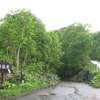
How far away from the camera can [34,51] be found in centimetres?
1650

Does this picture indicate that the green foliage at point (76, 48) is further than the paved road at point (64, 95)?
Yes

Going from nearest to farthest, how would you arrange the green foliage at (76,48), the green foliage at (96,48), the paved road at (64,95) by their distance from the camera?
the paved road at (64,95)
the green foliage at (76,48)
the green foliage at (96,48)

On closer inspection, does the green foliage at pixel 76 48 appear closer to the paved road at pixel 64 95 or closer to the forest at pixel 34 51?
the forest at pixel 34 51

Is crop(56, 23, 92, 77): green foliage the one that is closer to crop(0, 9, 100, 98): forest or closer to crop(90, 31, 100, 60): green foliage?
→ crop(0, 9, 100, 98): forest

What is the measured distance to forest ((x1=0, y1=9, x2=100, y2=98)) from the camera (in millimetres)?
12610

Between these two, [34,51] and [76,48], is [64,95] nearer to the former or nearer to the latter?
[34,51]

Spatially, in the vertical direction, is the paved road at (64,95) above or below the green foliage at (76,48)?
below

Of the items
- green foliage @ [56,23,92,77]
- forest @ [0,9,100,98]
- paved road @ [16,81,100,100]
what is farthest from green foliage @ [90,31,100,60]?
paved road @ [16,81,100,100]

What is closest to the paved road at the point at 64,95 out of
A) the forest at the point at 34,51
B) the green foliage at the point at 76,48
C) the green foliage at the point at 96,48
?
the forest at the point at 34,51

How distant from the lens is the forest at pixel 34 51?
1261 centimetres

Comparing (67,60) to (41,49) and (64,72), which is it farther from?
(41,49)

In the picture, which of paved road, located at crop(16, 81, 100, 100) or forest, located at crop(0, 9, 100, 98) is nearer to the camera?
paved road, located at crop(16, 81, 100, 100)

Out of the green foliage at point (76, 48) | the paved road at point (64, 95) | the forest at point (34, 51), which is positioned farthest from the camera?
the green foliage at point (76, 48)

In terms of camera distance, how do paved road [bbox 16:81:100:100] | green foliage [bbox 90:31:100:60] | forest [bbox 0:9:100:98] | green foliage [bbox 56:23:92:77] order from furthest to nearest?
green foliage [bbox 90:31:100:60] → green foliage [bbox 56:23:92:77] → forest [bbox 0:9:100:98] → paved road [bbox 16:81:100:100]
